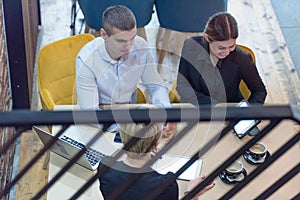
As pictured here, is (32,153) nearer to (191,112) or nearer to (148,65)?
(148,65)

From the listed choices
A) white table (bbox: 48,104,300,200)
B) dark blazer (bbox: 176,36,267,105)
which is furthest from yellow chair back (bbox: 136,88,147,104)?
white table (bbox: 48,104,300,200)

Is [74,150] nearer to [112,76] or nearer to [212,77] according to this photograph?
[112,76]

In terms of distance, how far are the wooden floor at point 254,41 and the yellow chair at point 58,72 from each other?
747 millimetres

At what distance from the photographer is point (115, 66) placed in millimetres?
3434

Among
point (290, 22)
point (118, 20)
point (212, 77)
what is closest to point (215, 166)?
point (212, 77)

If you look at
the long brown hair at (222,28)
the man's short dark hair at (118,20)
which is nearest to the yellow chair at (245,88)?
the long brown hair at (222,28)

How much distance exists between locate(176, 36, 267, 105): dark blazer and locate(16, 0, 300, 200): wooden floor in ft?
2.96

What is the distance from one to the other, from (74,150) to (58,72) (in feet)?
2.48

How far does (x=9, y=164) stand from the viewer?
417 centimetres

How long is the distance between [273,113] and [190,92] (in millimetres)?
2138

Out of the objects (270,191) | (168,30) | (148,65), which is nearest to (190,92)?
(148,65)

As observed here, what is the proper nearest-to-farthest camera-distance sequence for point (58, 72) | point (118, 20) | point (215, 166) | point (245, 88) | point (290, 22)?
1. point (215, 166)
2. point (118, 20)
3. point (58, 72)
4. point (245, 88)
5. point (290, 22)

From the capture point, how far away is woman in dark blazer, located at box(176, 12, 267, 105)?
3.62 metres

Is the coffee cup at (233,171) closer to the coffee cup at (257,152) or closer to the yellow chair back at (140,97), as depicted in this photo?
the coffee cup at (257,152)
